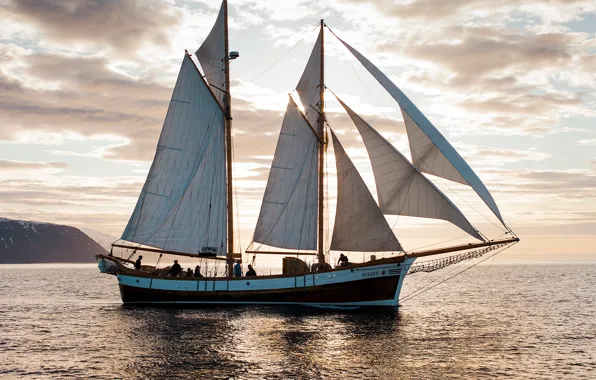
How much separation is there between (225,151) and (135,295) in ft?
46.3

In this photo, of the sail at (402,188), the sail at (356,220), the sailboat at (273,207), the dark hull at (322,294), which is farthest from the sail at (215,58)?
the dark hull at (322,294)

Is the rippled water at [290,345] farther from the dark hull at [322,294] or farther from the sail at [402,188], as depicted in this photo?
the sail at [402,188]

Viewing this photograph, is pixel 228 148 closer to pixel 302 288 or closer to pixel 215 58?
pixel 215 58

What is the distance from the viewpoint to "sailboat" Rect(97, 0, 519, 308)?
45.7 m

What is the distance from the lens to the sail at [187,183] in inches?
1976

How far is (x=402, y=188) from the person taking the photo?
4325cm

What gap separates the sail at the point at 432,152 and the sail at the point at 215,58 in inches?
580

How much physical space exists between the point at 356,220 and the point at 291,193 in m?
6.13

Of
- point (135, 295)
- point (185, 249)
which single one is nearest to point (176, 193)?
point (185, 249)

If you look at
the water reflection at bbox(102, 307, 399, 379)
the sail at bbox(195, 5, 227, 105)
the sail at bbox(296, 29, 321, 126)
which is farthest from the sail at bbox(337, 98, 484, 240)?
the sail at bbox(195, 5, 227, 105)

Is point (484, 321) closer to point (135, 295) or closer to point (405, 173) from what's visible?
point (405, 173)

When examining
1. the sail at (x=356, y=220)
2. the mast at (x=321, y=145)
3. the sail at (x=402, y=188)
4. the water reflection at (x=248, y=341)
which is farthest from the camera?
the mast at (x=321, y=145)

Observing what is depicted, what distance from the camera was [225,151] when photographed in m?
52.0

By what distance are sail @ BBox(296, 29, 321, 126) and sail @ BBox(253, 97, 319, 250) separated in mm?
1374
